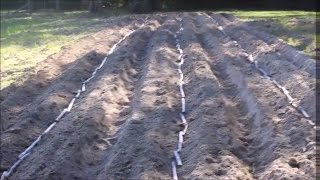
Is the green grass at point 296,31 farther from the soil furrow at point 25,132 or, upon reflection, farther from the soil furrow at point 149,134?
the soil furrow at point 25,132

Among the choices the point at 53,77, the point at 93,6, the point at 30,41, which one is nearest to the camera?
the point at 53,77

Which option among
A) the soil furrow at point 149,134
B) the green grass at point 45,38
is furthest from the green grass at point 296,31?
the soil furrow at point 149,134

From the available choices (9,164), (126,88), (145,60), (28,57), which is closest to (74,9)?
(28,57)

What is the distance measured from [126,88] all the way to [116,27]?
9000 millimetres

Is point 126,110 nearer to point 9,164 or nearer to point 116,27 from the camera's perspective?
point 9,164

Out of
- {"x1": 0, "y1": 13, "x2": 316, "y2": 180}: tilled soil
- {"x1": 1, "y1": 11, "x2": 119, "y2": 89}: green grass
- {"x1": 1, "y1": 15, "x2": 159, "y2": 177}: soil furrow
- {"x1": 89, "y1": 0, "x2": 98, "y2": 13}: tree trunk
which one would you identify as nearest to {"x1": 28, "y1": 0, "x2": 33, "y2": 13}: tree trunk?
{"x1": 89, "y1": 0, "x2": 98, "y2": 13}: tree trunk

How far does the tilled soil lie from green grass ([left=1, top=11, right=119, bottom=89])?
753 millimetres

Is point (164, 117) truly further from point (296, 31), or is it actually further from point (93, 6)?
point (93, 6)

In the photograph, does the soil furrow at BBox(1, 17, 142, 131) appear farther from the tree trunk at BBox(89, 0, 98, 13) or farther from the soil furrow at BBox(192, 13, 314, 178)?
the tree trunk at BBox(89, 0, 98, 13)

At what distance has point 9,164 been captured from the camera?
566 cm

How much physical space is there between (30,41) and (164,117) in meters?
10.2

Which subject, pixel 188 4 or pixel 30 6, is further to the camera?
pixel 30 6

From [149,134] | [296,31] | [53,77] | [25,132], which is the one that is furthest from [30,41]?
[149,134]

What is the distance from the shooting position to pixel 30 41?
52.7 ft
